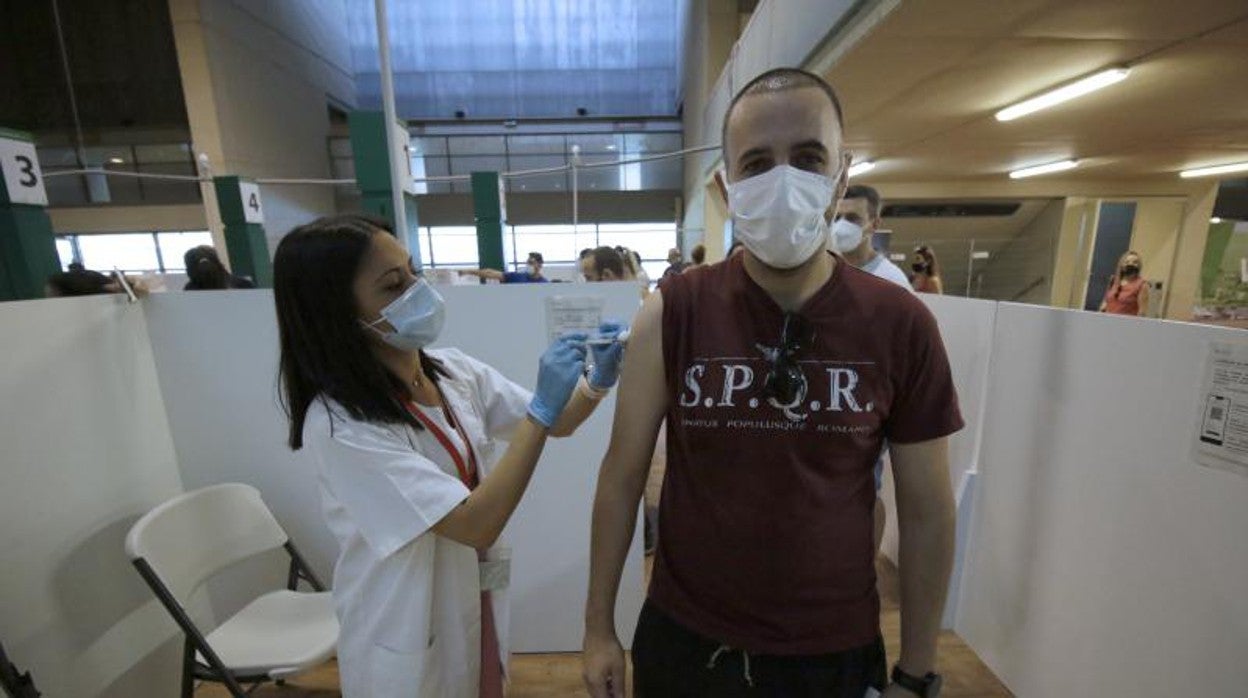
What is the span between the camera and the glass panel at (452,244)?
10117 mm

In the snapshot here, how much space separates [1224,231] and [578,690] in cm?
1135

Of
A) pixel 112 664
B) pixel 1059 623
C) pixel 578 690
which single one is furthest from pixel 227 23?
pixel 1059 623

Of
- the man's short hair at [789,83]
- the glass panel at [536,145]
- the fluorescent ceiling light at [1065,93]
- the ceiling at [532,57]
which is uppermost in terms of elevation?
the ceiling at [532,57]

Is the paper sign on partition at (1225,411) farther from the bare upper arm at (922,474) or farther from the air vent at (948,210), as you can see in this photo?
the air vent at (948,210)

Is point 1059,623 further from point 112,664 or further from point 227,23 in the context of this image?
point 227,23

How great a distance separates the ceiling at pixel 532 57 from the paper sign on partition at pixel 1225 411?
33.0 feet

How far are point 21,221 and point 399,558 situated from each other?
62.0 inches

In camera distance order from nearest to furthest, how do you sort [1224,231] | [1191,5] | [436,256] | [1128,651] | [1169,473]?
[1169,473]
[1128,651]
[1191,5]
[1224,231]
[436,256]

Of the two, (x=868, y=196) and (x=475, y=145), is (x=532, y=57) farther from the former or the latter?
(x=868, y=196)

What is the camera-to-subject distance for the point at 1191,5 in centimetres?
215

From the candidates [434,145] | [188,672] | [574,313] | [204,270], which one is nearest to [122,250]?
[434,145]

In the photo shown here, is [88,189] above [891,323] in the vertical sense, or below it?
above

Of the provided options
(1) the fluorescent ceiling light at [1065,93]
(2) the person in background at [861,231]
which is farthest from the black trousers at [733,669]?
(1) the fluorescent ceiling light at [1065,93]

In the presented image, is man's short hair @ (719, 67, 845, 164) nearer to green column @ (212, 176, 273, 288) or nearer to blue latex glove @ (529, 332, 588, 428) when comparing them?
blue latex glove @ (529, 332, 588, 428)
